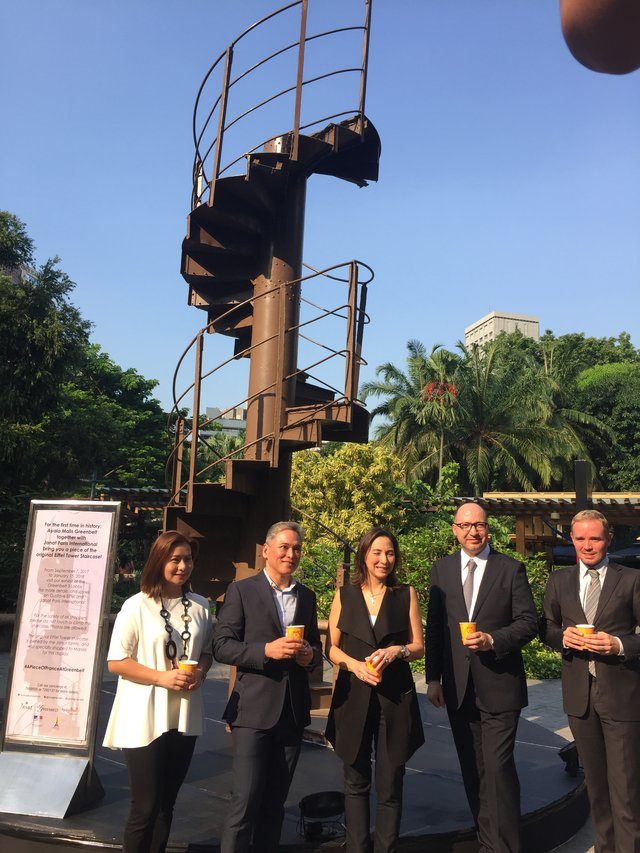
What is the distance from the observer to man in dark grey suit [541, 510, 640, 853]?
3.29 m

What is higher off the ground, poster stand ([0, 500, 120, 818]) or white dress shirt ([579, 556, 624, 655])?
white dress shirt ([579, 556, 624, 655])

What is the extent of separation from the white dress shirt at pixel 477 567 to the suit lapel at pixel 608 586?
0.54 metres

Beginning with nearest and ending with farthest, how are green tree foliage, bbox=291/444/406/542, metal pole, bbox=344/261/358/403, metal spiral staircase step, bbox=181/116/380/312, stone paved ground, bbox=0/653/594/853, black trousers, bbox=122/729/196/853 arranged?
black trousers, bbox=122/729/196/853 → metal pole, bbox=344/261/358/403 → metal spiral staircase step, bbox=181/116/380/312 → stone paved ground, bbox=0/653/594/853 → green tree foliage, bbox=291/444/406/542

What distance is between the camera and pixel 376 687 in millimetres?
3396

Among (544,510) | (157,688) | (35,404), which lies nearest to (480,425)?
(544,510)

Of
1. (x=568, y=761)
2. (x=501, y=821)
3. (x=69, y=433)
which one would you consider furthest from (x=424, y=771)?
(x=69, y=433)

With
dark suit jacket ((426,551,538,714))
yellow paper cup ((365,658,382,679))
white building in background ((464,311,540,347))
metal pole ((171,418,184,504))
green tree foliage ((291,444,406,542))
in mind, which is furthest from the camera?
white building in background ((464,311,540,347))

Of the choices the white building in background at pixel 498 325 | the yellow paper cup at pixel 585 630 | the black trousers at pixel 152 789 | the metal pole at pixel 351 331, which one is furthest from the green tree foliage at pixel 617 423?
the white building in background at pixel 498 325

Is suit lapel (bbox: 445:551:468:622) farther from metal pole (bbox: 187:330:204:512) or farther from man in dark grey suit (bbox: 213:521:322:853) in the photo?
metal pole (bbox: 187:330:204:512)

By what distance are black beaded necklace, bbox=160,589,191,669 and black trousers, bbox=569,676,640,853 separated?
1808 mm

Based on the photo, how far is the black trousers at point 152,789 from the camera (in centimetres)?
297

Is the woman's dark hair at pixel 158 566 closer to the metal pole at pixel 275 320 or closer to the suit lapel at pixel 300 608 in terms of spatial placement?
the suit lapel at pixel 300 608

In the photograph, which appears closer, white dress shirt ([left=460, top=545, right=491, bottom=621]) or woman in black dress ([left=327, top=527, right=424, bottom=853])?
woman in black dress ([left=327, top=527, right=424, bottom=853])

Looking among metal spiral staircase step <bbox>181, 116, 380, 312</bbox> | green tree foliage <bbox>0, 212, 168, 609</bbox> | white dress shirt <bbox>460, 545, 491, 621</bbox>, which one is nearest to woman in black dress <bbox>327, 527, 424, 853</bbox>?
white dress shirt <bbox>460, 545, 491, 621</bbox>
